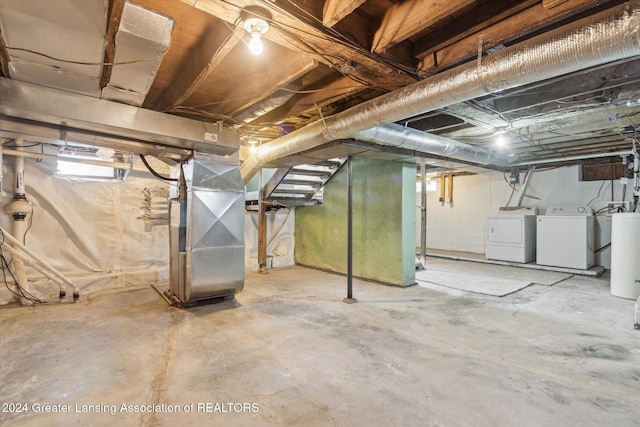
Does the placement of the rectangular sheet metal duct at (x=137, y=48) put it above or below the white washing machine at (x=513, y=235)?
above

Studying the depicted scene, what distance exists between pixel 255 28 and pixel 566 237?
592 centimetres

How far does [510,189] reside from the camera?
21.1ft

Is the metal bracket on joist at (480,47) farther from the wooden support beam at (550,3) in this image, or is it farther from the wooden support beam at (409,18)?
the wooden support beam at (550,3)

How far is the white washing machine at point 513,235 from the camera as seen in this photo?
18.7 ft

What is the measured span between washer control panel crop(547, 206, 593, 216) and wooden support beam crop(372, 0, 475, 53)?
17.2ft

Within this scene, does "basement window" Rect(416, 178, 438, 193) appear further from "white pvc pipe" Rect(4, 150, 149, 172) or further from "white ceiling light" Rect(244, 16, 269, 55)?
"white ceiling light" Rect(244, 16, 269, 55)

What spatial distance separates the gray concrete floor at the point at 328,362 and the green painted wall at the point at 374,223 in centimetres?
90

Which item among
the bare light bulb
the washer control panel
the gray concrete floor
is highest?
the bare light bulb

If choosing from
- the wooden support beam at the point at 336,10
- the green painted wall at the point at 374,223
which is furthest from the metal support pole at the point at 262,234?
the wooden support beam at the point at 336,10

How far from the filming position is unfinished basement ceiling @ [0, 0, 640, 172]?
1.52 metres

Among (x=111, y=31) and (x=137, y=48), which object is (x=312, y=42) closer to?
(x=137, y=48)

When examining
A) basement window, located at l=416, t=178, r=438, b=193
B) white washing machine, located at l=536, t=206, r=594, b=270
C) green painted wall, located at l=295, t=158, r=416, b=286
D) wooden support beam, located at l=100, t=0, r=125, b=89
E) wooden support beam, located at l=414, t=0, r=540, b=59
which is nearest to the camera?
wooden support beam, located at l=100, t=0, r=125, b=89

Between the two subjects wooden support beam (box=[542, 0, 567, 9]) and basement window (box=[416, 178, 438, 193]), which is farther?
basement window (box=[416, 178, 438, 193])

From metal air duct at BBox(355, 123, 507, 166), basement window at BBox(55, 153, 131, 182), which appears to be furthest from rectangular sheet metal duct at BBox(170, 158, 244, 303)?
metal air duct at BBox(355, 123, 507, 166)
